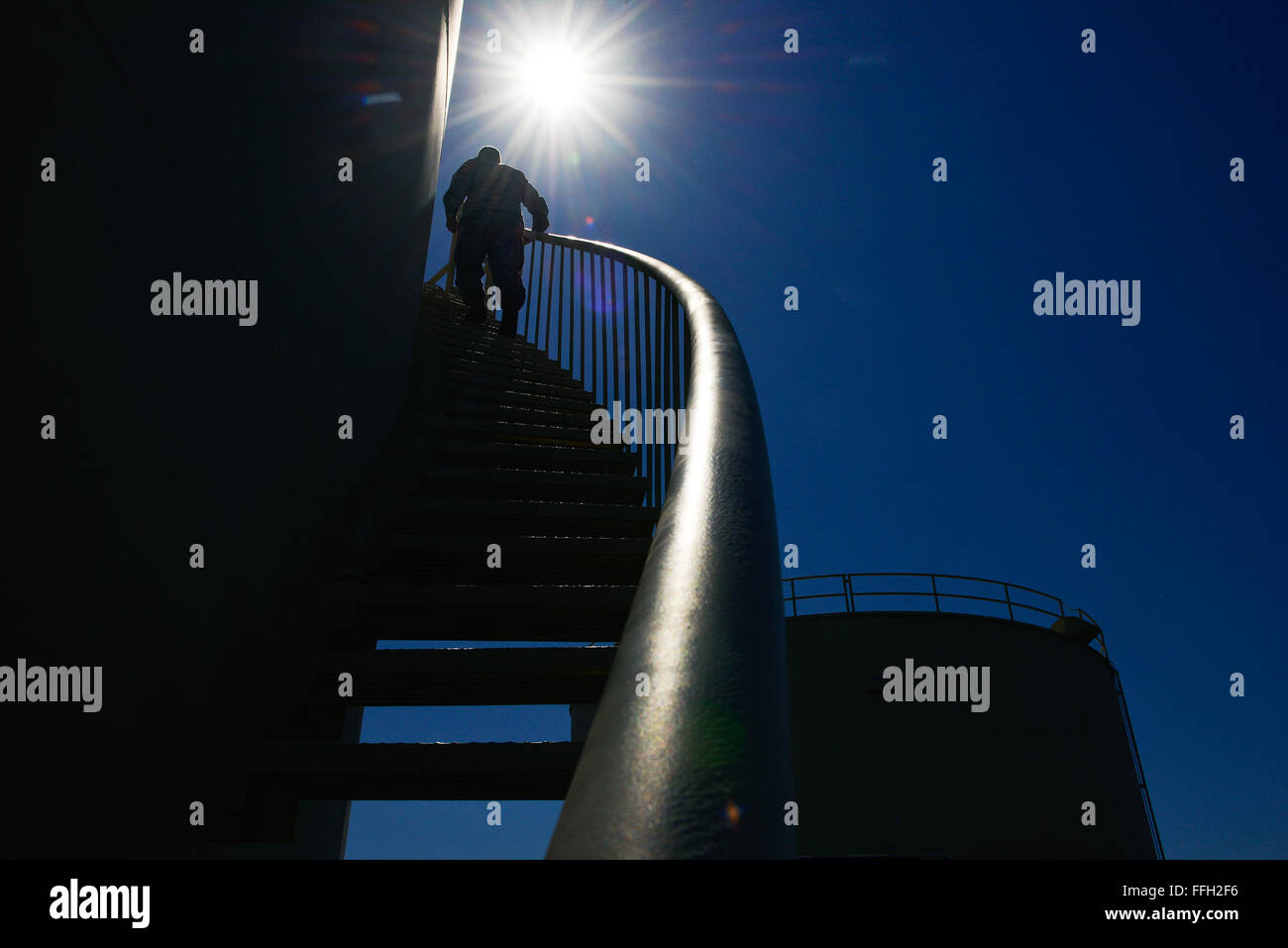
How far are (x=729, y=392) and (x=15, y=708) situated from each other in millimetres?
1309

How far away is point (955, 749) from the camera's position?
688 cm

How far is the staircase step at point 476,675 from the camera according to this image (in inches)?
71.5

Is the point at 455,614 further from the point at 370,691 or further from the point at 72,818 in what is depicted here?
the point at 72,818

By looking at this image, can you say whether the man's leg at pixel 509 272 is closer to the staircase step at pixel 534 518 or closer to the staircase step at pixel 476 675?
the staircase step at pixel 534 518

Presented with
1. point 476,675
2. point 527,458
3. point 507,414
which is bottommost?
point 476,675

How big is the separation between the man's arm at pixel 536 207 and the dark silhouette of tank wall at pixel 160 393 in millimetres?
3102

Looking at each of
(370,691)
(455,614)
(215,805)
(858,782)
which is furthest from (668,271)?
(858,782)

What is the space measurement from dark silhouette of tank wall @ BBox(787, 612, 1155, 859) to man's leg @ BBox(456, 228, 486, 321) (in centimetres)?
463

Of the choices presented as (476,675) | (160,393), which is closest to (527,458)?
(476,675)

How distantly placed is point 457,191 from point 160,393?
15.4ft

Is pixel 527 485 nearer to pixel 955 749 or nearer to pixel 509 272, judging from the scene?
pixel 509 272

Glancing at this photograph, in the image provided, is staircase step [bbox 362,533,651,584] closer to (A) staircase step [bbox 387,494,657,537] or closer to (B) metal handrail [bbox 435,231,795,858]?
(A) staircase step [bbox 387,494,657,537]

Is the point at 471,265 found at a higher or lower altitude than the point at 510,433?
higher
